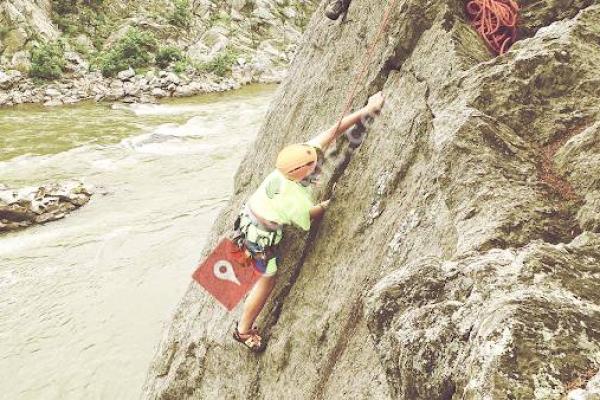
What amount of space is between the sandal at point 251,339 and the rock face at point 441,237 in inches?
4.9

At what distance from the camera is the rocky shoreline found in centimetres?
3409

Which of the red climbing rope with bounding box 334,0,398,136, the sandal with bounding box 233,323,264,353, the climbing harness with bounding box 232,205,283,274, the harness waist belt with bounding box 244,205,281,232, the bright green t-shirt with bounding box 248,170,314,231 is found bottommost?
the sandal with bounding box 233,323,264,353

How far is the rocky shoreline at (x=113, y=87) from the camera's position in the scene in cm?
3409

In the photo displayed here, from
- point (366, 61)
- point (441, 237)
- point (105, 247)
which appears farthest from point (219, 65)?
point (441, 237)

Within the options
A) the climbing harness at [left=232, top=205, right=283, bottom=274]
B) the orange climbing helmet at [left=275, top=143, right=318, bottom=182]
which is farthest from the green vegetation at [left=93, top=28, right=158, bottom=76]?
the orange climbing helmet at [left=275, top=143, right=318, bottom=182]

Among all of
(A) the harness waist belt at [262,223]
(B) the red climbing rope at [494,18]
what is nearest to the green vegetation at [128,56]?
(A) the harness waist belt at [262,223]

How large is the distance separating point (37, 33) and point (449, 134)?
153ft

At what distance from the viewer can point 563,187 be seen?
3.91 metres

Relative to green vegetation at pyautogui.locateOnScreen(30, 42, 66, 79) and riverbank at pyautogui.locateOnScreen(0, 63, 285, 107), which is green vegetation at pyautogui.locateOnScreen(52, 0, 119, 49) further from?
riverbank at pyautogui.locateOnScreen(0, 63, 285, 107)

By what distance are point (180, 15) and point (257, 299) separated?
50349 mm

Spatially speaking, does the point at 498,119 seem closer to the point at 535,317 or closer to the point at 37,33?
the point at 535,317

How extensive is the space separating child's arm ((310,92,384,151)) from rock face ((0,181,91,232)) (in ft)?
46.4

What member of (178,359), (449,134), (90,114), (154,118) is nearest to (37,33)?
(90,114)

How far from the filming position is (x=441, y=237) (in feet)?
13.3
